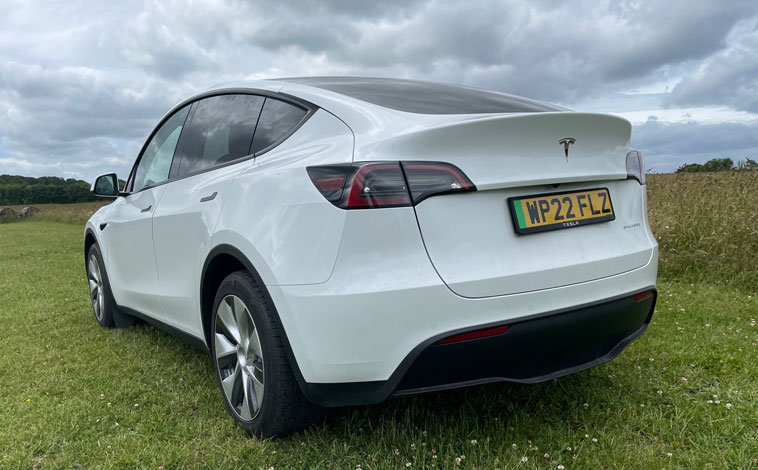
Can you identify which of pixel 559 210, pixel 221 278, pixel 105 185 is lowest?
pixel 221 278

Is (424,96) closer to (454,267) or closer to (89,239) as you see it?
(454,267)

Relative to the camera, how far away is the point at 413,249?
2.01m

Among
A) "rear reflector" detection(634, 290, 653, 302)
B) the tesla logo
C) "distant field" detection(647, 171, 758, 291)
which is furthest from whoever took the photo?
"distant field" detection(647, 171, 758, 291)

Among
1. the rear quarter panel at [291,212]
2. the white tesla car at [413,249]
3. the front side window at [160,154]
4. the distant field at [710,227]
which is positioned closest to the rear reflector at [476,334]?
the white tesla car at [413,249]

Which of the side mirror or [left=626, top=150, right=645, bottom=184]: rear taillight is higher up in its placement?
the side mirror

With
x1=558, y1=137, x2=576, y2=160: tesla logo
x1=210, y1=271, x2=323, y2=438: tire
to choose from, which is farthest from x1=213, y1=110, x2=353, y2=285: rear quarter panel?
x1=558, y1=137, x2=576, y2=160: tesla logo

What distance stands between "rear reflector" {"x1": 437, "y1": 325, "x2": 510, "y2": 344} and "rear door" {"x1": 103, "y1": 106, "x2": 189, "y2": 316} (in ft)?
7.41

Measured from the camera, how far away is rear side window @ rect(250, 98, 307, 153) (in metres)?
2.59

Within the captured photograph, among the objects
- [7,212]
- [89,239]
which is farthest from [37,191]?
[89,239]

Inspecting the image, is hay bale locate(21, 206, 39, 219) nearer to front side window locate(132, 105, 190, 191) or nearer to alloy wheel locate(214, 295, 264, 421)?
front side window locate(132, 105, 190, 191)

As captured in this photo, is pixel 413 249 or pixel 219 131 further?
pixel 219 131

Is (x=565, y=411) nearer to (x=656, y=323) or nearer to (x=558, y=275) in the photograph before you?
(x=558, y=275)

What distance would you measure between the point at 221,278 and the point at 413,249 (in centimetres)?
124

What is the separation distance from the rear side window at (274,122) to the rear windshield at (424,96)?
178mm
